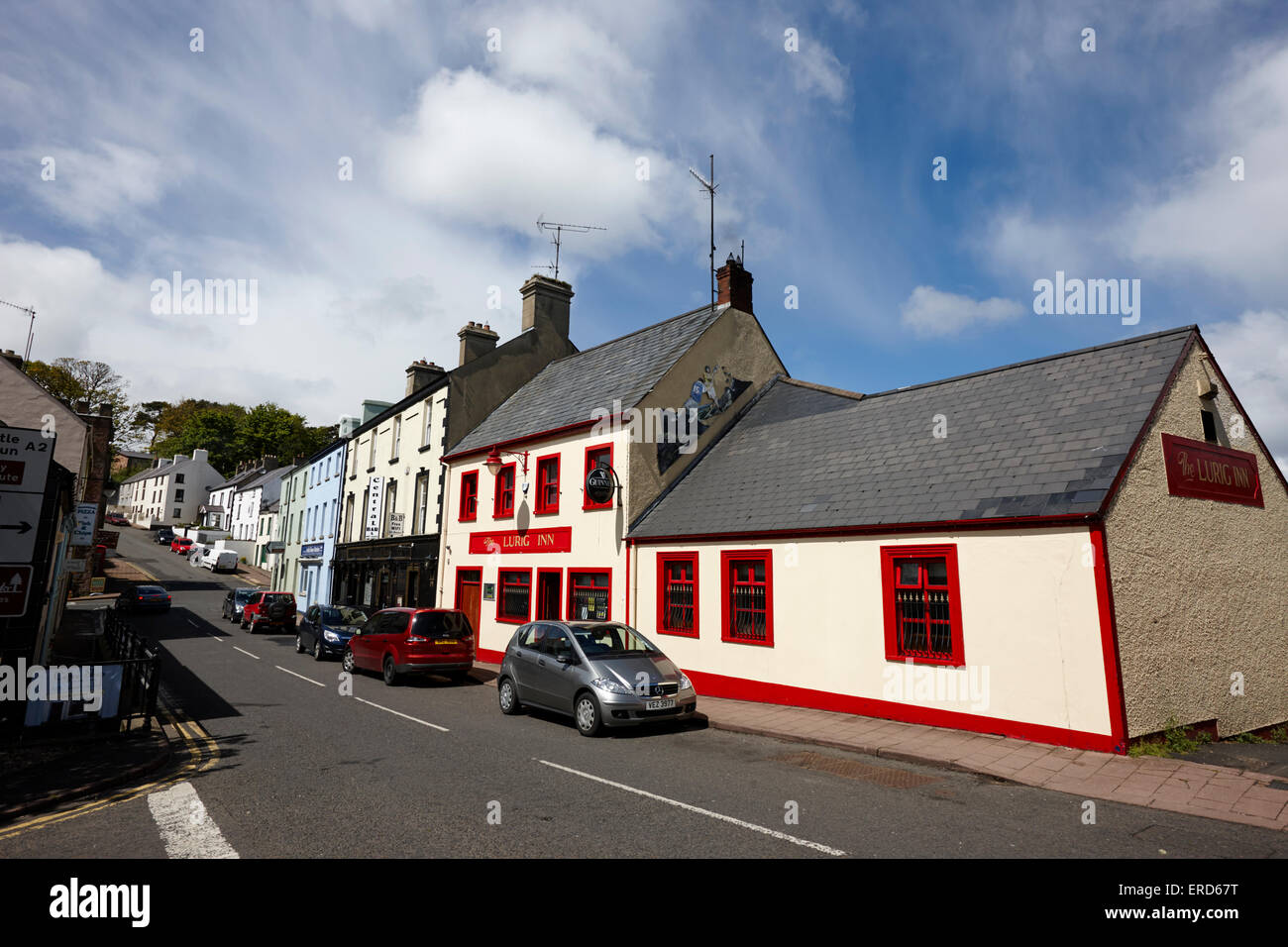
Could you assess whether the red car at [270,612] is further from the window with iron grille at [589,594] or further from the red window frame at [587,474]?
the red window frame at [587,474]

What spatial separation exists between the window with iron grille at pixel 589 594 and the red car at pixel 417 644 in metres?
2.81

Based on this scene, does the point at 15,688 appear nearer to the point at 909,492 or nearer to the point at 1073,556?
the point at 909,492

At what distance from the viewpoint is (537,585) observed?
19.5 metres

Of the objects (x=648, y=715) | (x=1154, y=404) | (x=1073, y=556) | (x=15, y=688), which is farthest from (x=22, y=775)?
(x=1154, y=404)

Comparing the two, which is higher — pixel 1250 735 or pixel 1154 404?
pixel 1154 404

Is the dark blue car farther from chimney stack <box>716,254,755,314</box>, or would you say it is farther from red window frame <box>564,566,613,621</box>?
chimney stack <box>716,254,755,314</box>

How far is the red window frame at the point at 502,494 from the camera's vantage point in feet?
69.3

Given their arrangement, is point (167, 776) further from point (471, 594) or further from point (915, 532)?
point (471, 594)

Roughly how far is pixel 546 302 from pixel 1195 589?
22.2 m

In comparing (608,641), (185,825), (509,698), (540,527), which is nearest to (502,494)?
(540,527)

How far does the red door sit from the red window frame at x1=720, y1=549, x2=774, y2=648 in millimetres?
9956

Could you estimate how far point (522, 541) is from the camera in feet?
66.2

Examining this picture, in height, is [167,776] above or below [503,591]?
below
